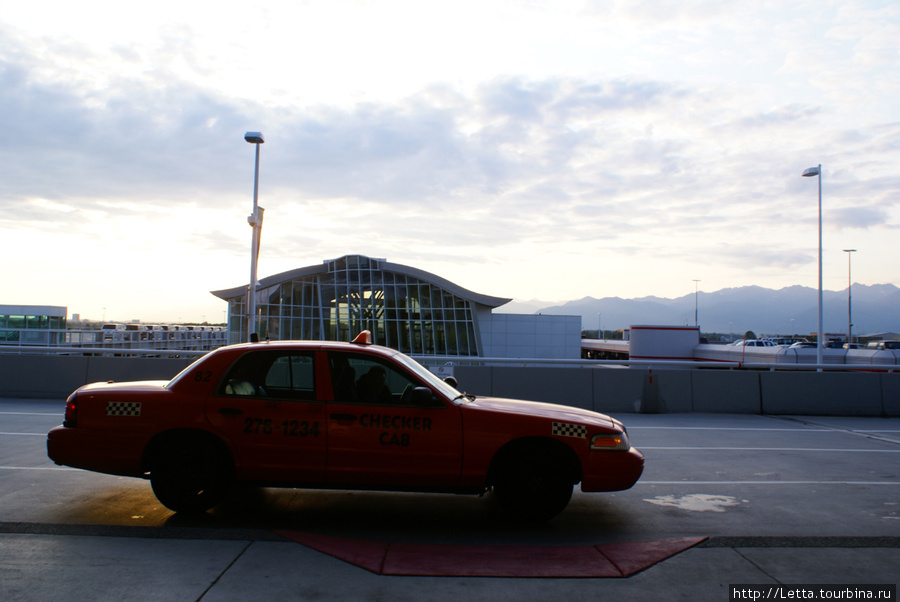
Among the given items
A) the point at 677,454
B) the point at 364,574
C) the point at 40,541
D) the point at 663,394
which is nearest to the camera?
→ the point at 364,574

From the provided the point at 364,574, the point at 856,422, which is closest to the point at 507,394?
the point at 856,422

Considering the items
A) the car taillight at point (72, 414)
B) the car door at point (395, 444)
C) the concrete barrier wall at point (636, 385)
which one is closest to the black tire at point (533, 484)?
the car door at point (395, 444)

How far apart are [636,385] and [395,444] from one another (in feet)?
31.8

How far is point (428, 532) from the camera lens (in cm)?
555

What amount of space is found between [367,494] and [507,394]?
7572mm

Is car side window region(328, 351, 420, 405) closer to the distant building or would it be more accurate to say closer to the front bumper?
the front bumper

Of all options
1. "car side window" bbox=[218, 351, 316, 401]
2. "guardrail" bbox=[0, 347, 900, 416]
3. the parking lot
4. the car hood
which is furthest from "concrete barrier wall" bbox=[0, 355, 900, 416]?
"car side window" bbox=[218, 351, 316, 401]

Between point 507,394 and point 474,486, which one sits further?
point 507,394

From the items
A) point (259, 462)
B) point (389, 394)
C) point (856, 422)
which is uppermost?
point (389, 394)

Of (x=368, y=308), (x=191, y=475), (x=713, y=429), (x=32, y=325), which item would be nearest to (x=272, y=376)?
(x=191, y=475)

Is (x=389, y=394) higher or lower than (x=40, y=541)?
higher

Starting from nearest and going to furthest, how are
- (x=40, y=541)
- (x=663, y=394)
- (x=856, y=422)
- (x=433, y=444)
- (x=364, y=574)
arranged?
(x=364, y=574)
(x=40, y=541)
(x=433, y=444)
(x=856, y=422)
(x=663, y=394)

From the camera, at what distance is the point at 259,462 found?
5684 mm

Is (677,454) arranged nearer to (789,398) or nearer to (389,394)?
(389,394)
